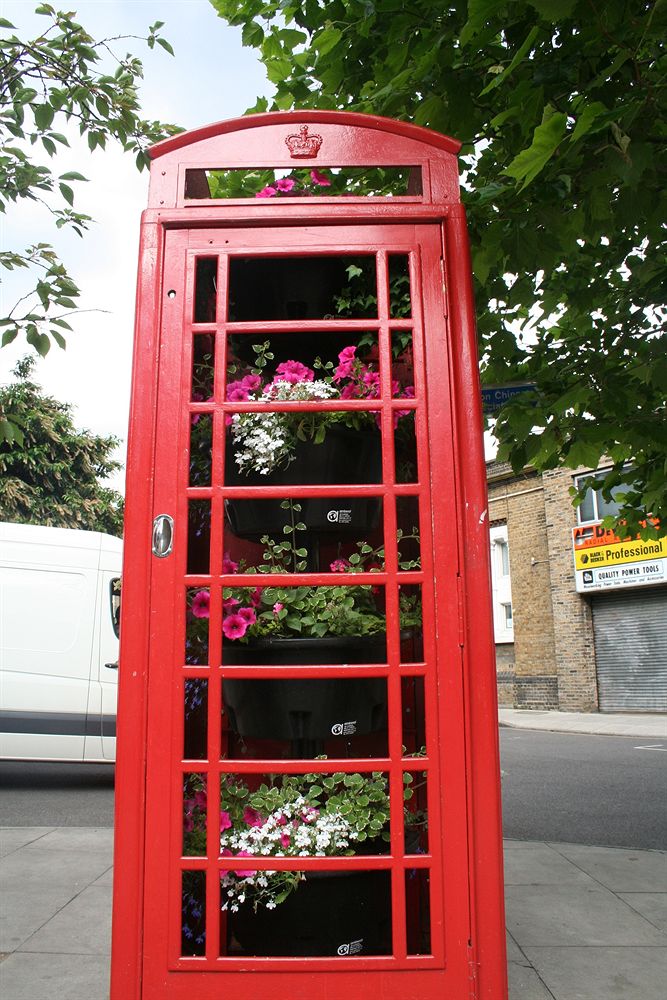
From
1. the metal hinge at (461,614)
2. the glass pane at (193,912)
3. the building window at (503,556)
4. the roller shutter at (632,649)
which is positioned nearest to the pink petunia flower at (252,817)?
the glass pane at (193,912)

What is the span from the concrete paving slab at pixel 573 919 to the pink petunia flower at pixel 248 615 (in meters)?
2.21

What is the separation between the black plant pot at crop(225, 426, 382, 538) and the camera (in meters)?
2.66

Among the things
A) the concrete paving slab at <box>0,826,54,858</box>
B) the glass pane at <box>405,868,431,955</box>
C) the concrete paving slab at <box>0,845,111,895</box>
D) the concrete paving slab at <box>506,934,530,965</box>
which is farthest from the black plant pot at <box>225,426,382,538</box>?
the concrete paving slab at <box>0,826,54,858</box>

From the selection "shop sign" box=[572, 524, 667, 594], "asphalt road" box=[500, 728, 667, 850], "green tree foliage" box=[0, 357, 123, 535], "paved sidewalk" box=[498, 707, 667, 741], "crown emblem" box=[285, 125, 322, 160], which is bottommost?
"asphalt road" box=[500, 728, 667, 850]

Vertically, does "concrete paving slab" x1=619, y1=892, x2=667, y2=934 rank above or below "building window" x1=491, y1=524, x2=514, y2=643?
below

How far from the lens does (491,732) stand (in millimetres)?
2330

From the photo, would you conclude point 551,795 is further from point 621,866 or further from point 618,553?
point 618,553

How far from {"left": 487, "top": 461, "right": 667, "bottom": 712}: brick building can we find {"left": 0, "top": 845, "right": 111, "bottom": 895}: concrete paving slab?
47.8 ft

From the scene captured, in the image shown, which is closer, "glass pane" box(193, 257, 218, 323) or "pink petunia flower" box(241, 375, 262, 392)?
"pink petunia flower" box(241, 375, 262, 392)

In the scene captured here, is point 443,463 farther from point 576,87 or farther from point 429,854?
point 576,87

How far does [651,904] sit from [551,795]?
381cm

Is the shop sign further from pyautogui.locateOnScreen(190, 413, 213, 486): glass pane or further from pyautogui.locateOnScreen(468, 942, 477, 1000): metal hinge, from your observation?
pyautogui.locateOnScreen(468, 942, 477, 1000): metal hinge

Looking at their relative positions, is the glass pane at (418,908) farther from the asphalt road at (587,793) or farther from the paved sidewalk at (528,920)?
the asphalt road at (587,793)

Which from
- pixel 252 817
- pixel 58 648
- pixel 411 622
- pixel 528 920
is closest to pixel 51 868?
pixel 528 920
